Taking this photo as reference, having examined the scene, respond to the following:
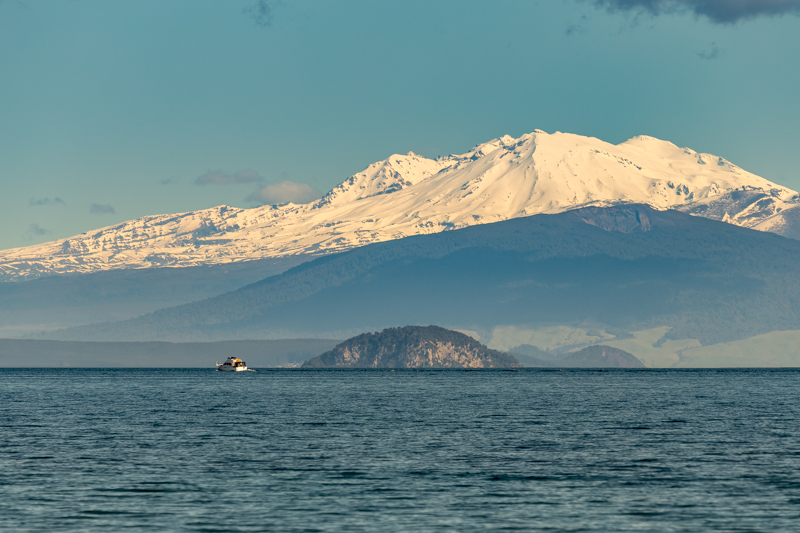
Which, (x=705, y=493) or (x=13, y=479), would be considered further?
(x=13, y=479)

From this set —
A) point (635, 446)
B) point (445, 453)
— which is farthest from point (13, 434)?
point (635, 446)

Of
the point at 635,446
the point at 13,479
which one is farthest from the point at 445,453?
the point at 13,479

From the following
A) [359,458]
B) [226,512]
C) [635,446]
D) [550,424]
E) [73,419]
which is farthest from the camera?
[73,419]

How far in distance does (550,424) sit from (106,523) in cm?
7316

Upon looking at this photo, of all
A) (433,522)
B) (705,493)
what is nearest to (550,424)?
(705,493)

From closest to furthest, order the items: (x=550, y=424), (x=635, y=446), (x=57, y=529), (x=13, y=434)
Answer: (x=57, y=529)
(x=635, y=446)
(x=13, y=434)
(x=550, y=424)

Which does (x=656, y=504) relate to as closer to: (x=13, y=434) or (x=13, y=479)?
(x=13, y=479)

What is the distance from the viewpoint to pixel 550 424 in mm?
119438

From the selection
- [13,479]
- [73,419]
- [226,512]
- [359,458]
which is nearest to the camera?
[226,512]

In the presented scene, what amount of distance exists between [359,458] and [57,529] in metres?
32.3

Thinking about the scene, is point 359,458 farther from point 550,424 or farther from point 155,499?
point 550,424

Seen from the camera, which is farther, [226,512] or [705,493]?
[705,493]

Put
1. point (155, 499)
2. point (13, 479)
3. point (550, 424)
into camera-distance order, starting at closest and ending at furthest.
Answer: point (155, 499) < point (13, 479) < point (550, 424)

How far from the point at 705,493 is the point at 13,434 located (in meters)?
71.7
